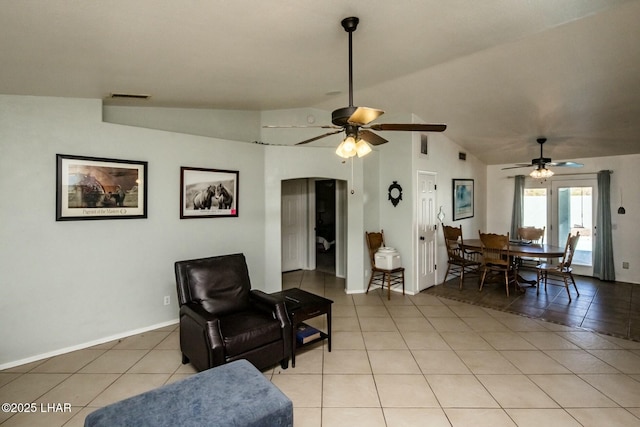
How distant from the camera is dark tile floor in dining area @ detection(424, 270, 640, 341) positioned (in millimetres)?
3982

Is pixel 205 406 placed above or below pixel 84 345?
above

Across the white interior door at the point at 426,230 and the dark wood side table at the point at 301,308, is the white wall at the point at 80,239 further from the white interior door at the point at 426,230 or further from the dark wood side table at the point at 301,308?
the white interior door at the point at 426,230

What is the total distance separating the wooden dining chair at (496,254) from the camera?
16.9ft

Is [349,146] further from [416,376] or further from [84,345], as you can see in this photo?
[84,345]

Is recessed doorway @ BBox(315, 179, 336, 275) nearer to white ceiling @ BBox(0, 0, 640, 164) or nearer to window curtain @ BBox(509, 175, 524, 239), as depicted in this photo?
white ceiling @ BBox(0, 0, 640, 164)

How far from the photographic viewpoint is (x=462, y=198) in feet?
21.6

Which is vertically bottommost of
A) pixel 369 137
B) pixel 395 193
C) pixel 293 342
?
pixel 293 342

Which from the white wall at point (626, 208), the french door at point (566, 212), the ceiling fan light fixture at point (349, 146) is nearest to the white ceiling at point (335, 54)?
the ceiling fan light fixture at point (349, 146)

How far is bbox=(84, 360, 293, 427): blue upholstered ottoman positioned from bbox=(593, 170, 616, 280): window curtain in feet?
22.9

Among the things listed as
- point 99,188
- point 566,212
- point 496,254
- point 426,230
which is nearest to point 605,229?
point 566,212

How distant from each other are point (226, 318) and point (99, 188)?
1982 millimetres

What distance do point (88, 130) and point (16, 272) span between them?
5.00 feet

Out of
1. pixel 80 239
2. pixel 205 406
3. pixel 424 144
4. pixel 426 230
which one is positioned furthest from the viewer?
pixel 426 230

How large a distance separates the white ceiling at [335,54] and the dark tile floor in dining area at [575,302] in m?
2.64
